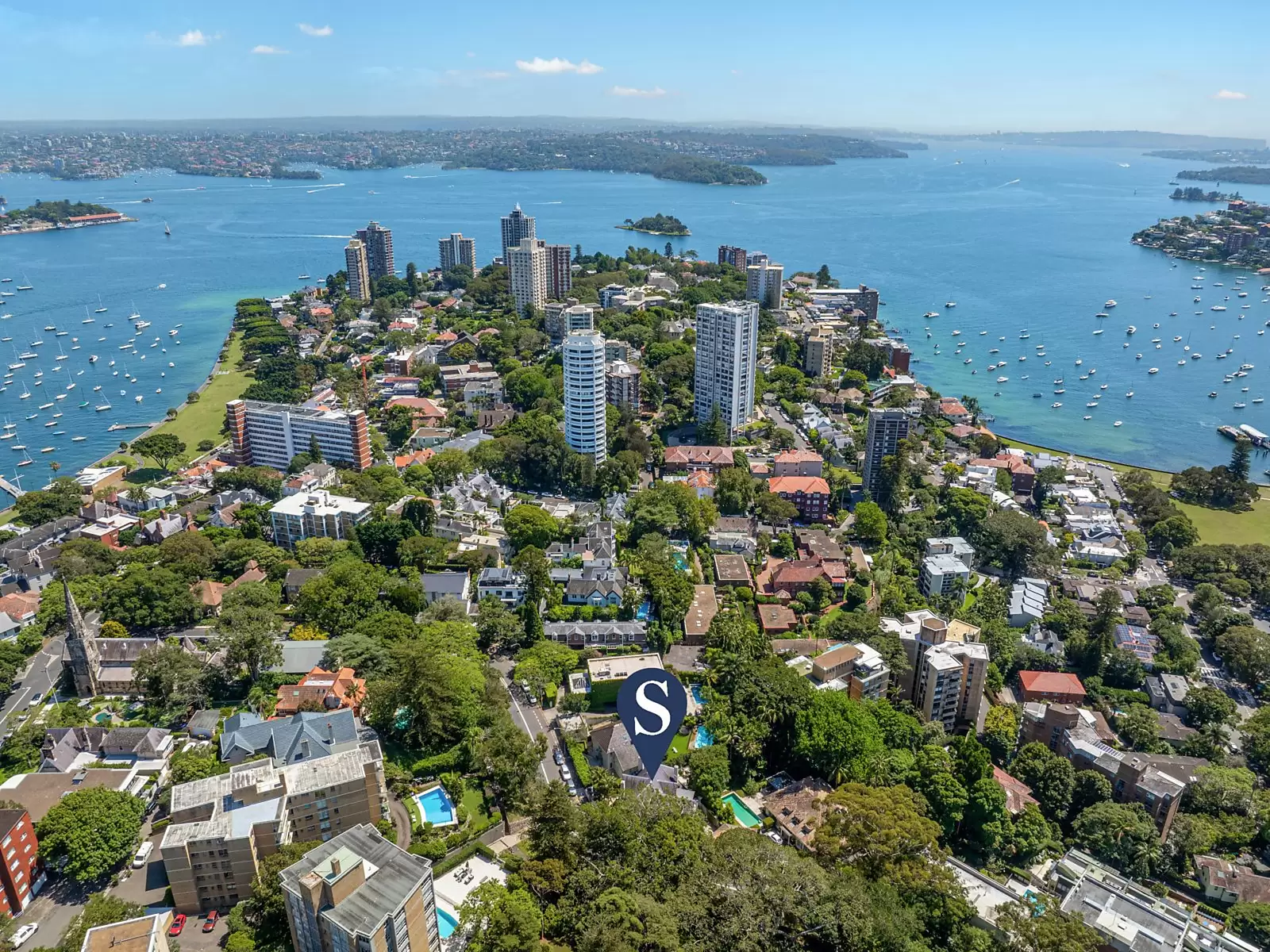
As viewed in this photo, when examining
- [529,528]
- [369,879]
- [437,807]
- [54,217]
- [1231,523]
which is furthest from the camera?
[54,217]

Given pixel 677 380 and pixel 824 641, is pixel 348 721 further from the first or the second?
pixel 677 380

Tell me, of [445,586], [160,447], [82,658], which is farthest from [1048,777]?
[160,447]

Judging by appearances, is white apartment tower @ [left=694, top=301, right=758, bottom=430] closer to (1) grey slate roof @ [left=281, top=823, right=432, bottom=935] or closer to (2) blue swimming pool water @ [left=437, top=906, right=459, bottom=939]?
(2) blue swimming pool water @ [left=437, top=906, right=459, bottom=939]

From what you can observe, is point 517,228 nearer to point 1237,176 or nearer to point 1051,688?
point 1051,688

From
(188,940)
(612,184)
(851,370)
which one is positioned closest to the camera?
(188,940)

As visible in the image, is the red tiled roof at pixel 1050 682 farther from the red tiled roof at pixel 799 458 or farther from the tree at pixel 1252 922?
the red tiled roof at pixel 799 458

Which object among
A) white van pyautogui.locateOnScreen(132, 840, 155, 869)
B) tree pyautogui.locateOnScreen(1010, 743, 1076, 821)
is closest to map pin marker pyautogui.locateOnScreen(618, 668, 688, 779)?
tree pyautogui.locateOnScreen(1010, 743, 1076, 821)

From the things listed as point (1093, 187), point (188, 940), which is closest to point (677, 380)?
point (188, 940)
